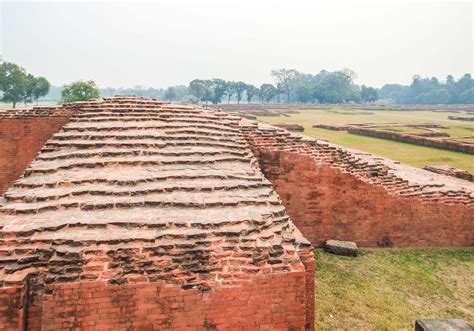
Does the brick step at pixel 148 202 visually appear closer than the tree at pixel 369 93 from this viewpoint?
Yes

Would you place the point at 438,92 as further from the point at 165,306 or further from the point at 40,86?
the point at 165,306

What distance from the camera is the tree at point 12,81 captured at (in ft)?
110

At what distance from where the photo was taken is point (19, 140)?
22.2 ft

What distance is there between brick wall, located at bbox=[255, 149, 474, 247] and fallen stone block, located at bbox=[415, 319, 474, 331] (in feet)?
9.40

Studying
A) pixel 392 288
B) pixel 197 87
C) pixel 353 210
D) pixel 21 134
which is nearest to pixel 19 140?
pixel 21 134

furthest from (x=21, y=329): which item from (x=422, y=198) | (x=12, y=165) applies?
(x=422, y=198)

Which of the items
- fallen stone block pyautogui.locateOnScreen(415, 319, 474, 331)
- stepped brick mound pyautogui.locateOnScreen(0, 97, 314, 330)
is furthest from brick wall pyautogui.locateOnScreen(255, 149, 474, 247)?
fallen stone block pyautogui.locateOnScreen(415, 319, 474, 331)

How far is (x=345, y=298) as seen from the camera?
15.6ft

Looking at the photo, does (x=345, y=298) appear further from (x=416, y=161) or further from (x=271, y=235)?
(x=416, y=161)

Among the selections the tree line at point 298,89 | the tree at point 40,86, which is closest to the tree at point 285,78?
the tree line at point 298,89

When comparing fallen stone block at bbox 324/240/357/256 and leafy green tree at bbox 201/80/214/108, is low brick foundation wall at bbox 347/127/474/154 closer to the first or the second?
fallen stone block at bbox 324/240/357/256

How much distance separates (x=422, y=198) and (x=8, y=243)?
6.35 m

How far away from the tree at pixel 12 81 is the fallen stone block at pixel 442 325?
38.4 metres

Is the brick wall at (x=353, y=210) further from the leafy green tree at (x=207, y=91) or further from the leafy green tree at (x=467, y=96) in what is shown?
the leafy green tree at (x=467, y=96)
